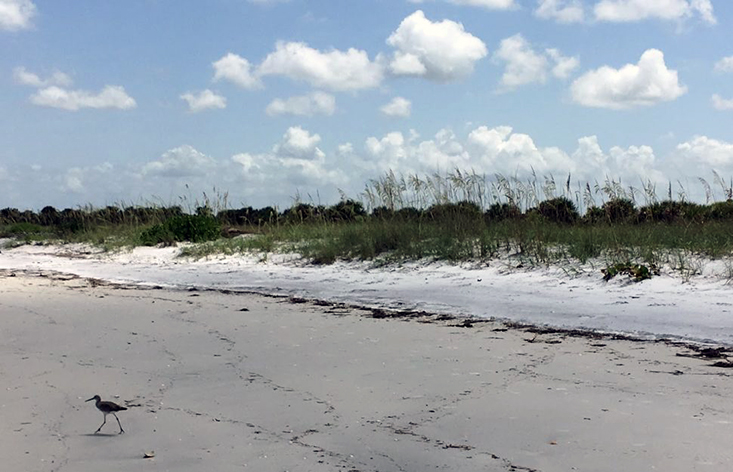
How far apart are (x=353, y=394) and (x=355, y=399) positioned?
13 cm

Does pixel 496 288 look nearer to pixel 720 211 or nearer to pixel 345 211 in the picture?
pixel 720 211

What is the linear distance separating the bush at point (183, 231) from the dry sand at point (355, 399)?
29.3 feet

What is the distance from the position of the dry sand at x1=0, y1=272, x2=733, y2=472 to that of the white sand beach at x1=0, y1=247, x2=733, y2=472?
0.05ft

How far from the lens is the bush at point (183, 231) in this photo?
1681 cm

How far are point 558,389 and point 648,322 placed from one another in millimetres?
2728

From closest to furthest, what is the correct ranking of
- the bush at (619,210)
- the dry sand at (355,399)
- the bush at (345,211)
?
1. the dry sand at (355,399)
2. the bush at (619,210)
3. the bush at (345,211)

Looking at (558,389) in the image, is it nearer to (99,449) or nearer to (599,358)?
(599,358)

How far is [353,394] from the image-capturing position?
5074 millimetres

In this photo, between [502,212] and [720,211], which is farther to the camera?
[502,212]

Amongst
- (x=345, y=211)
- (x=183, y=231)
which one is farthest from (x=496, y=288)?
(x=183, y=231)

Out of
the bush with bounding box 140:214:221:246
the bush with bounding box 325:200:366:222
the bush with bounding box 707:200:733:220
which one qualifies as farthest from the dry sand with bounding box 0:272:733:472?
the bush with bounding box 140:214:221:246

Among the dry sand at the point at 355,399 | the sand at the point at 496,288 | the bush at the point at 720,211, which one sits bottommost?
the dry sand at the point at 355,399

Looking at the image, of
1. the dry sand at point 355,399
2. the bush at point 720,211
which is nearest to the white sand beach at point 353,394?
the dry sand at point 355,399

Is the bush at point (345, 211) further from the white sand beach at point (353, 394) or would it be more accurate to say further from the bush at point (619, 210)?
the white sand beach at point (353, 394)
